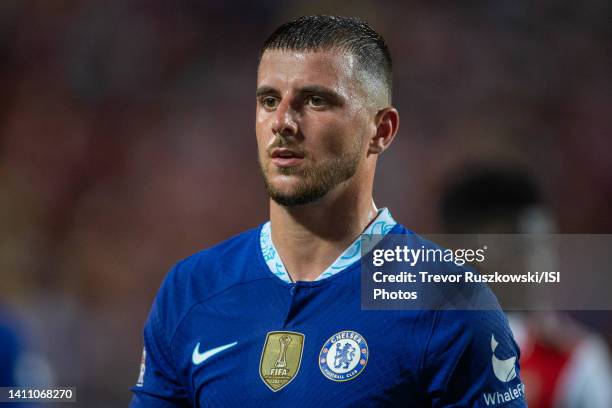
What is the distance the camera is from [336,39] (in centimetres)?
278

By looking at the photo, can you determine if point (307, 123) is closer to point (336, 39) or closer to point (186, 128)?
point (336, 39)

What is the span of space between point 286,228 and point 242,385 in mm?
499

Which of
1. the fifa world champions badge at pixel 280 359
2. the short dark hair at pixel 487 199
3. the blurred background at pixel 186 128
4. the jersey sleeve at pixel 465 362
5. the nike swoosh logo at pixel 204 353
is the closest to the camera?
the jersey sleeve at pixel 465 362

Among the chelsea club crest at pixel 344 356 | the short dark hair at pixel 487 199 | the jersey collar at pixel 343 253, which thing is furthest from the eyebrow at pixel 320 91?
the short dark hair at pixel 487 199

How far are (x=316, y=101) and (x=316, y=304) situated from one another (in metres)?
0.61

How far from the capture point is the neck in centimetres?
280

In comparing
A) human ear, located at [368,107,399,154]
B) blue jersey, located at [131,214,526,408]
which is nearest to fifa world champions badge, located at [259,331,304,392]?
blue jersey, located at [131,214,526,408]

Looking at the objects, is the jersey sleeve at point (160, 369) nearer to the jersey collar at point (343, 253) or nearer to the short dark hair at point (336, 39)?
the jersey collar at point (343, 253)

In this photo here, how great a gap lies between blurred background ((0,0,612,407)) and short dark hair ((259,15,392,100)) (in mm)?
4503

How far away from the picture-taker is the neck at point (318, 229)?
2.80 meters

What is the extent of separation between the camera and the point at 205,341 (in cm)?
280

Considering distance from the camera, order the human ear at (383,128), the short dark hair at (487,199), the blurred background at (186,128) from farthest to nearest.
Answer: the blurred background at (186,128) < the short dark hair at (487,199) < the human ear at (383,128)

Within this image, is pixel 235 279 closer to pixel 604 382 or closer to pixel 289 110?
pixel 289 110

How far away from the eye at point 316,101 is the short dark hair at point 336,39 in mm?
153
